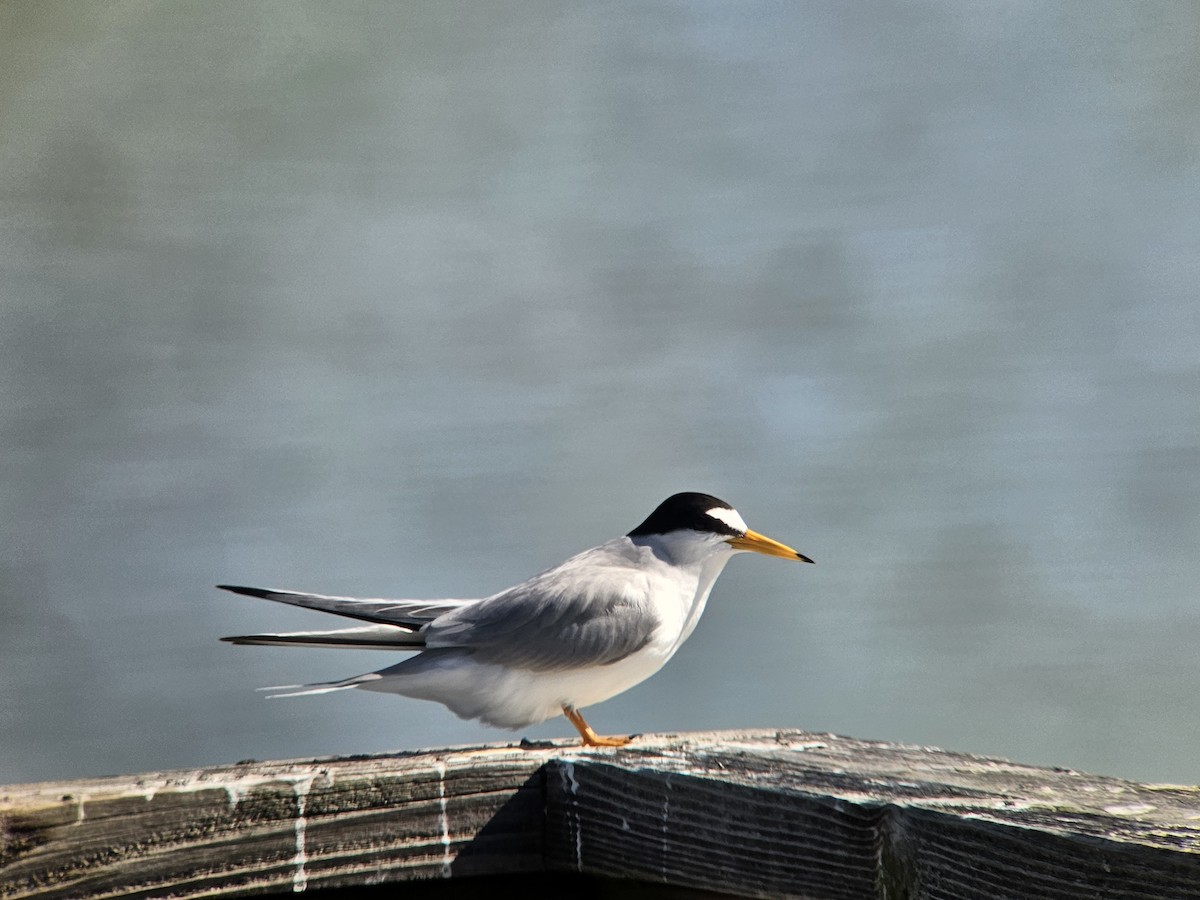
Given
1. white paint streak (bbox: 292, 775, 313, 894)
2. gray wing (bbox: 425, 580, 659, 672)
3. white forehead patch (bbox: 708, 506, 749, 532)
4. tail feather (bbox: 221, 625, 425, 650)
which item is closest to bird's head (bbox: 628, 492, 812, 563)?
white forehead patch (bbox: 708, 506, 749, 532)

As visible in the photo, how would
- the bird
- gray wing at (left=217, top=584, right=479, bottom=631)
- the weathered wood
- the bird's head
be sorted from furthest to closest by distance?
the bird's head → the bird → gray wing at (left=217, top=584, right=479, bottom=631) → the weathered wood

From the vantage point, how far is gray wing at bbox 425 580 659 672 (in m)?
3.55

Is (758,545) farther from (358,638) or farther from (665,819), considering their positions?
(665,819)

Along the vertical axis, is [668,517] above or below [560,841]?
above

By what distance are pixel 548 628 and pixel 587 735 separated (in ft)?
1.30

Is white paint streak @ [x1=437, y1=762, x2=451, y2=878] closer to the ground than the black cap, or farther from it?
closer to the ground

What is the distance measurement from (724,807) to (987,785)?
349 mm

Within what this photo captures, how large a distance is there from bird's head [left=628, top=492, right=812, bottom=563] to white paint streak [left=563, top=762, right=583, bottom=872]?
6.14ft

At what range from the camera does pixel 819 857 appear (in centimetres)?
188

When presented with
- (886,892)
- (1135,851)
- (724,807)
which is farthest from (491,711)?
(1135,851)

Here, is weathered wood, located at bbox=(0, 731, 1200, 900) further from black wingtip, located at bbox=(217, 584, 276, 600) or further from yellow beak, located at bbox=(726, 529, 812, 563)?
yellow beak, located at bbox=(726, 529, 812, 563)

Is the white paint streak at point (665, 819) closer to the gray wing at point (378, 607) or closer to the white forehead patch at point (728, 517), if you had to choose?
the gray wing at point (378, 607)

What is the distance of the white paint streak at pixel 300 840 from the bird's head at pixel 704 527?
2058mm

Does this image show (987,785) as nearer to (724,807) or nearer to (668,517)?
(724,807)
